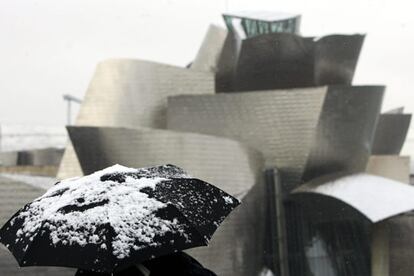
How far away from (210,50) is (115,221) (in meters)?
13.1

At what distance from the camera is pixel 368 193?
1155cm

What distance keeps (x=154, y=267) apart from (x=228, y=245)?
8339 millimetres

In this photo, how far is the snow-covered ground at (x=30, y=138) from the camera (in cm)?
4297

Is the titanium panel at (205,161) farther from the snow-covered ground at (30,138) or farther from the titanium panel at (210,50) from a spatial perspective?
the snow-covered ground at (30,138)

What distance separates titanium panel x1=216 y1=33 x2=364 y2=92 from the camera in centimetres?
1298

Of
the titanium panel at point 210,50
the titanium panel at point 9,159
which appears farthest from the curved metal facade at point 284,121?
the titanium panel at point 9,159

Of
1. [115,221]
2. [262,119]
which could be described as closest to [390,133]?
[262,119]

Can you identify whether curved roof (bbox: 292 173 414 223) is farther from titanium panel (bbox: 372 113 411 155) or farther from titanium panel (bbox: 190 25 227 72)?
titanium panel (bbox: 372 113 411 155)

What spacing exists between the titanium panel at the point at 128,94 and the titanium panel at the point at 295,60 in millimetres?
1384

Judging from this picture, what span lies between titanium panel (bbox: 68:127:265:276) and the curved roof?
1.36 m

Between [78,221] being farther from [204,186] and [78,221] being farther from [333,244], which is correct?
[333,244]

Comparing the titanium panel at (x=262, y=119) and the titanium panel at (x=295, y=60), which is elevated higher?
the titanium panel at (x=295, y=60)

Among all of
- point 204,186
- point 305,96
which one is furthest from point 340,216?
point 204,186

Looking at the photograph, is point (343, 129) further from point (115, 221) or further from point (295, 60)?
point (115, 221)
